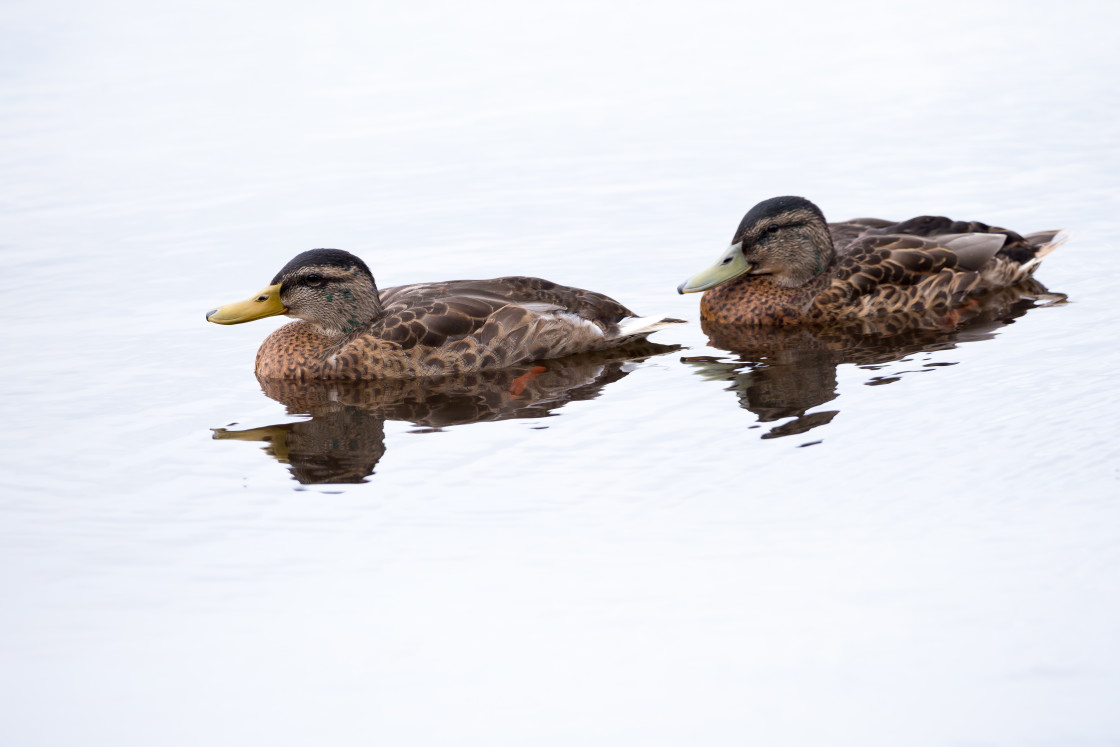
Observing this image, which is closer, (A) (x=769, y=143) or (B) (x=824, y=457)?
(B) (x=824, y=457)

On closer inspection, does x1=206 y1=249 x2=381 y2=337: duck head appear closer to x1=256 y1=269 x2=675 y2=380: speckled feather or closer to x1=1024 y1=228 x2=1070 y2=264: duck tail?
x1=256 y1=269 x2=675 y2=380: speckled feather

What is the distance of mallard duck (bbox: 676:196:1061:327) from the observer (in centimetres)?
1276

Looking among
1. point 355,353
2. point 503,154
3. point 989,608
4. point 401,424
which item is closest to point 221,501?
point 401,424

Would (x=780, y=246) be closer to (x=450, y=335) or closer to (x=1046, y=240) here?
(x=1046, y=240)

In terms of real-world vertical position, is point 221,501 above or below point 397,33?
below

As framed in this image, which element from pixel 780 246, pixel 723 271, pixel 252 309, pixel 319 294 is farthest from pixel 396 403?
pixel 780 246

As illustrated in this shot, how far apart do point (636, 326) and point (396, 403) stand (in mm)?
2214

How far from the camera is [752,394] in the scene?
10.8 m

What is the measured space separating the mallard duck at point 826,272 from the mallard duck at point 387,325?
1.49 metres

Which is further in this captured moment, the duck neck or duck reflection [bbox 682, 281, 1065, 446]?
the duck neck

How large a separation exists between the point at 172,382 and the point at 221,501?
2.75m

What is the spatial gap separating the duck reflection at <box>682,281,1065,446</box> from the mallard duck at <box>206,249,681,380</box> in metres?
1.28

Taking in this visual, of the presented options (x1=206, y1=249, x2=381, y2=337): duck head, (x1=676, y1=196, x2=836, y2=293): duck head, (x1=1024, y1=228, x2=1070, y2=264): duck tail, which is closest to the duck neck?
(x1=206, y1=249, x2=381, y2=337): duck head

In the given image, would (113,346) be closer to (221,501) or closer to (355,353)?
(355,353)
